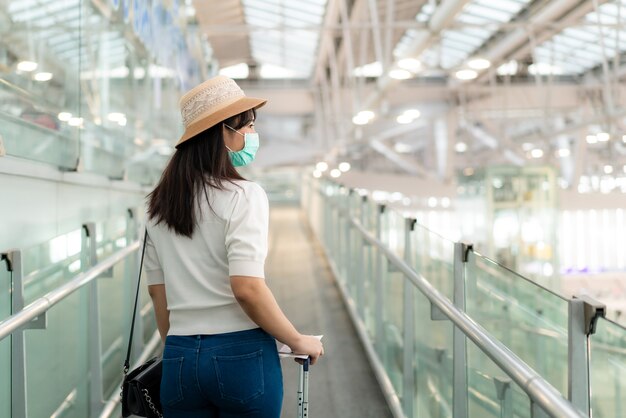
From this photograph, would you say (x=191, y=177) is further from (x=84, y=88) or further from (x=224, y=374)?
(x=84, y=88)

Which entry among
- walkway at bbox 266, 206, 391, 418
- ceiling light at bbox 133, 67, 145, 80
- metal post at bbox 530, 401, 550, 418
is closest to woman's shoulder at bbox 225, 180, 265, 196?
metal post at bbox 530, 401, 550, 418

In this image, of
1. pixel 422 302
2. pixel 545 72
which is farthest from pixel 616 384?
pixel 545 72

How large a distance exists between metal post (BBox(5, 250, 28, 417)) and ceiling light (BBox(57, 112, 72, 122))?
7.01ft

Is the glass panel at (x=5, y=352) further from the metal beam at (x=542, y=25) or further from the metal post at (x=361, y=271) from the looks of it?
the metal beam at (x=542, y=25)

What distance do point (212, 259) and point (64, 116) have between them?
10.1ft

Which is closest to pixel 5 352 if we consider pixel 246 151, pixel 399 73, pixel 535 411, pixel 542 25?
pixel 246 151

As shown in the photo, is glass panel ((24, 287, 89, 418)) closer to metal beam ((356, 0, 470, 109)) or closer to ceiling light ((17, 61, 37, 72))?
ceiling light ((17, 61, 37, 72))

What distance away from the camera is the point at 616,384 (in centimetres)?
150

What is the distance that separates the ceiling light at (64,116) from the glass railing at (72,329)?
0.78 m

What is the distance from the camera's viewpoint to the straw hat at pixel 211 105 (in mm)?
2002

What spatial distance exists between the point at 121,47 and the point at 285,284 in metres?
3.87

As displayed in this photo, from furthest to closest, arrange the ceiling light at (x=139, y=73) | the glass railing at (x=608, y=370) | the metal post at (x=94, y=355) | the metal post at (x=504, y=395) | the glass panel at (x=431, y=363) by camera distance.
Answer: the ceiling light at (x=139, y=73) → the metal post at (x=94, y=355) → the glass panel at (x=431, y=363) → the metal post at (x=504, y=395) → the glass railing at (x=608, y=370)

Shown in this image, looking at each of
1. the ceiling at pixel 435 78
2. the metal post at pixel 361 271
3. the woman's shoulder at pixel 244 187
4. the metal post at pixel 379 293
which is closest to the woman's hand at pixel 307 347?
the woman's shoulder at pixel 244 187

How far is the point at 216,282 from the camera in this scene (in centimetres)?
195
